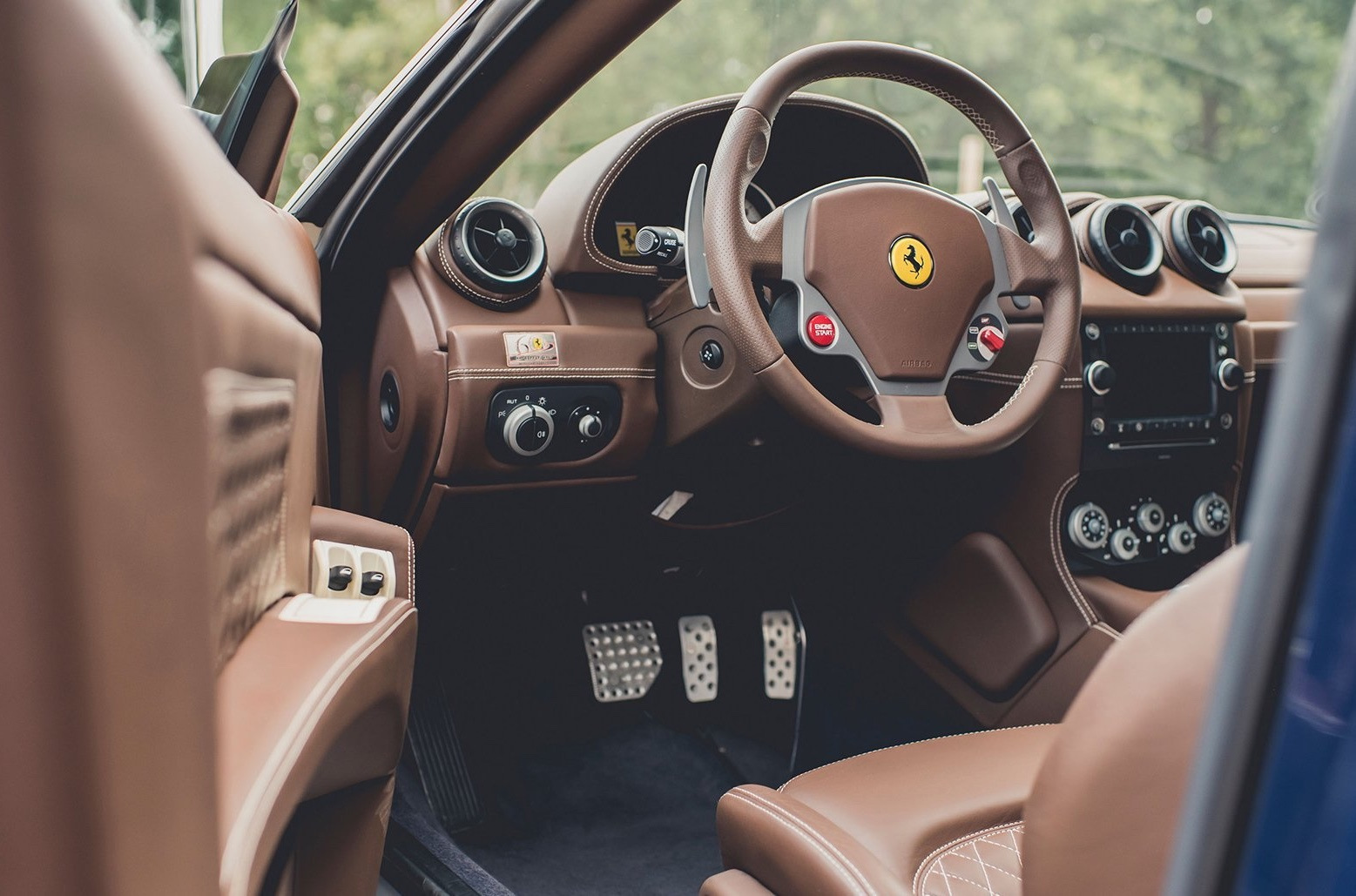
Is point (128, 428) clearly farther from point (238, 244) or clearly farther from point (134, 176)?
point (238, 244)

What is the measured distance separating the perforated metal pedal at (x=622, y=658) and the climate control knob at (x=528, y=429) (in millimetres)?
541

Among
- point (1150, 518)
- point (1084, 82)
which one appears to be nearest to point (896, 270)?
point (1150, 518)

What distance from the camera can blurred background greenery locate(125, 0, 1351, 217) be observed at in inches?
66.8

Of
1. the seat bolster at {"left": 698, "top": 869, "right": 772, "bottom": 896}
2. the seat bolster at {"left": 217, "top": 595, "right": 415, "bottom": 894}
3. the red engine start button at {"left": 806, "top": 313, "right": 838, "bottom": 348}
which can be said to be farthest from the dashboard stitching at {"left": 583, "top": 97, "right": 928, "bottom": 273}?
the seat bolster at {"left": 698, "top": 869, "right": 772, "bottom": 896}

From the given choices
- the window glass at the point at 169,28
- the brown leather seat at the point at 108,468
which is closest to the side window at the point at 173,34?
the window glass at the point at 169,28

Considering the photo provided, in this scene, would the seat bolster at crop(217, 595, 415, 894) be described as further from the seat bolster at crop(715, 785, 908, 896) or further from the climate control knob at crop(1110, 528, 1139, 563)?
the climate control knob at crop(1110, 528, 1139, 563)

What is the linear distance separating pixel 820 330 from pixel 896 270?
139mm

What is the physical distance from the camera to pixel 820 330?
1.41 meters

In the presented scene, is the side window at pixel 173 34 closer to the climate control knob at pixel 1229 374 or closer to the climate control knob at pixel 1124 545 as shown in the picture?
the climate control knob at pixel 1124 545

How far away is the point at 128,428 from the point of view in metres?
0.42

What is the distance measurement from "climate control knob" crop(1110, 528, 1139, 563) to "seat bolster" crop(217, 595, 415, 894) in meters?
1.20

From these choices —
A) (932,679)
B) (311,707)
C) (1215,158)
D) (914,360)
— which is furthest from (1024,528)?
(1215,158)

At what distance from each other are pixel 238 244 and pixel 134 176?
24 cm

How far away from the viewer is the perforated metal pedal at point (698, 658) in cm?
214
